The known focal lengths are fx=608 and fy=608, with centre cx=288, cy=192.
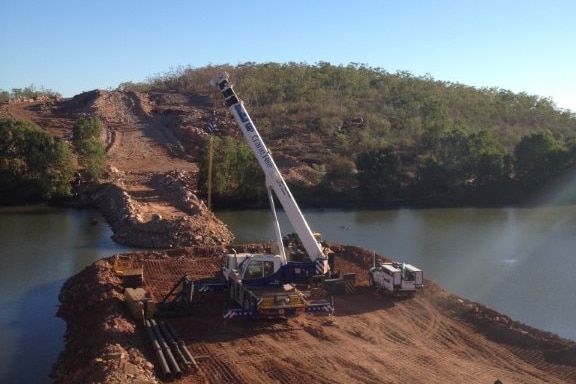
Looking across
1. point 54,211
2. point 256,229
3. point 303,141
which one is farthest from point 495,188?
point 54,211

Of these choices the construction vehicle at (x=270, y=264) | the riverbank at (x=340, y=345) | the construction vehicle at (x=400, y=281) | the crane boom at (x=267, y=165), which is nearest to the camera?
the riverbank at (x=340, y=345)

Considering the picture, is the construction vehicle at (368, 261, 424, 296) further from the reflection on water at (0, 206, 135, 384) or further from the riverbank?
the reflection on water at (0, 206, 135, 384)

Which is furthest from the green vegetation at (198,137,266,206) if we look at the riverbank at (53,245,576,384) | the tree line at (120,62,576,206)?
the riverbank at (53,245,576,384)

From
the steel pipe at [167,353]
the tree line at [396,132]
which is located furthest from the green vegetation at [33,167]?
the steel pipe at [167,353]

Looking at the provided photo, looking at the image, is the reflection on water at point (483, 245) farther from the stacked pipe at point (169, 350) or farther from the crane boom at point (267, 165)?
the stacked pipe at point (169, 350)

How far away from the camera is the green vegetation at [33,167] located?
46.2 m

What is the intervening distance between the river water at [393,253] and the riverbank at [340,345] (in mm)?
1531

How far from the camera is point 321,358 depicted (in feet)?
48.6

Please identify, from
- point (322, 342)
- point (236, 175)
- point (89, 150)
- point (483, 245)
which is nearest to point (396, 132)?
point (236, 175)

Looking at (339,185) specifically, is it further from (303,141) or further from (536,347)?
(536,347)

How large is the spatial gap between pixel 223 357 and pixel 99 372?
9.88 feet

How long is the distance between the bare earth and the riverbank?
0.03 metres

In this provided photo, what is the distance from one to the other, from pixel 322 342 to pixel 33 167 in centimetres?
3695

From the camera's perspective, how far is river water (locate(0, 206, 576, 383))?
760 inches
